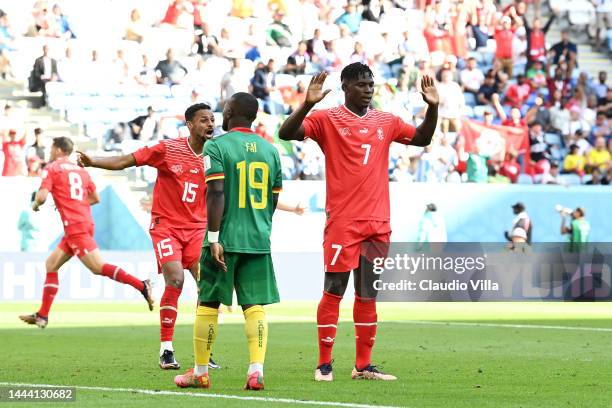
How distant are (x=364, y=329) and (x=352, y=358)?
2066mm

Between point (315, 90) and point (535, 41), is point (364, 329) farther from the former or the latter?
point (535, 41)

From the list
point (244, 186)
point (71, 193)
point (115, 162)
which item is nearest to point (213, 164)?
point (244, 186)

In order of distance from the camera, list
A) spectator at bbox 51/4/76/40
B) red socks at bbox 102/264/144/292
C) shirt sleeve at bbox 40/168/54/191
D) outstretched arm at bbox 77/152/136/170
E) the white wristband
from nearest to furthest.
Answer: the white wristband, outstretched arm at bbox 77/152/136/170, red socks at bbox 102/264/144/292, shirt sleeve at bbox 40/168/54/191, spectator at bbox 51/4/76/40

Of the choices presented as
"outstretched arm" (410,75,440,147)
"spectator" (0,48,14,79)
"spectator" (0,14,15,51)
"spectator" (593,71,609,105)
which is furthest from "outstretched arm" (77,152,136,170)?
"spectator" (593,71,609,105)

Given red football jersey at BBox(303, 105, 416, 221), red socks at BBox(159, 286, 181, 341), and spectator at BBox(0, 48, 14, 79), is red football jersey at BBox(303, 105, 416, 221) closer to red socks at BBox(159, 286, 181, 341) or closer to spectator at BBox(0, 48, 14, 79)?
red socks at BBox(159, 286, 181, 341)

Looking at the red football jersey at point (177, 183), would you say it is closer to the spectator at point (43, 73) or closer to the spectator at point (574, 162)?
the spectator at point (43, 73)

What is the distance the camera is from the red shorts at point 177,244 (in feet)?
37.0

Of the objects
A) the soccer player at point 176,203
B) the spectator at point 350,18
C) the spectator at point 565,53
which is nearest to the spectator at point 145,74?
the spectator at point 350,18

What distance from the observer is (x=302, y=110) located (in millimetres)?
9039

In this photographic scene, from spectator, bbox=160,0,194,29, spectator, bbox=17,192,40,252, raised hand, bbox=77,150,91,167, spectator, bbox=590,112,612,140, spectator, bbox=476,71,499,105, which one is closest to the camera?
raised hand, bbox=77,150,91,167

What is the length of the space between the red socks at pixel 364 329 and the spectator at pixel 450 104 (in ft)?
63.4

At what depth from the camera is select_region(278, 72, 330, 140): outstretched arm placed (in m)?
8.90

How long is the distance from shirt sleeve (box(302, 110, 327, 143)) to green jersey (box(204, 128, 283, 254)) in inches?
29.1

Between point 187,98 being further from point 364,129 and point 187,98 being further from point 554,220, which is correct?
point 364,129
